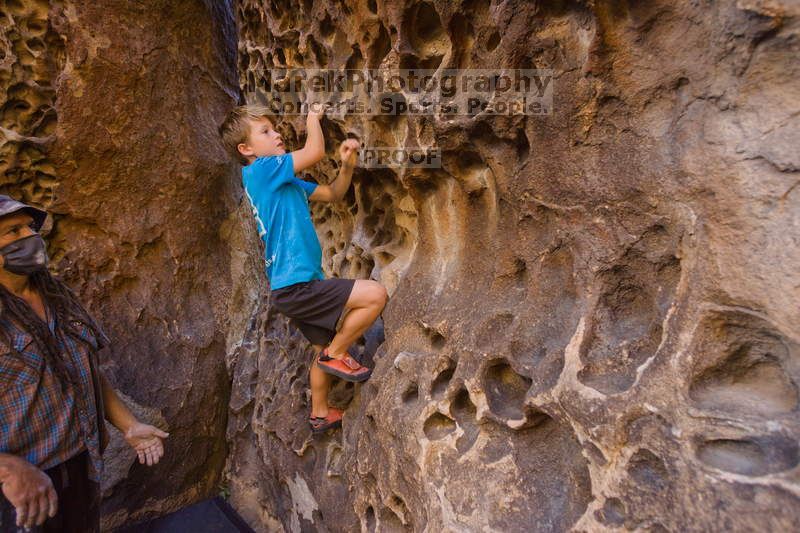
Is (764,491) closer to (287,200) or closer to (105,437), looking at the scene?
(287,200)

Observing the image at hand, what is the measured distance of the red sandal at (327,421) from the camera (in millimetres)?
1813

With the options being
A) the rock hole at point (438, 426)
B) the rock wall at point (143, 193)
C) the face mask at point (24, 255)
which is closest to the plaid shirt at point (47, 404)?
the face mask at point (24, 255)

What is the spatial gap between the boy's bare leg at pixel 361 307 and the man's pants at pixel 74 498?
0.83 meters

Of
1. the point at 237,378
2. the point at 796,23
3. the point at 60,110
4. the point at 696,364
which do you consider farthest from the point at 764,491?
the point at 60,110

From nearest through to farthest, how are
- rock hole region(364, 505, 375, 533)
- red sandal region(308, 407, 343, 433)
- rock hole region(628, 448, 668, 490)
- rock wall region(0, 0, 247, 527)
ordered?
rock hole region(628, 448, 668, 490) < rock hole region(364, 505, 375, 533) < red sandal region(308, 407, 343, 433) < rock wall region(0, 0, 247, 527)

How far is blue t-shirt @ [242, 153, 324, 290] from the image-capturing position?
5.13ft

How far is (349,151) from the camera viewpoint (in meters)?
1.67

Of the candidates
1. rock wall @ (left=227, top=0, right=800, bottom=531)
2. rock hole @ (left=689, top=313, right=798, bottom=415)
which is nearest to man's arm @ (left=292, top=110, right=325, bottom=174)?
rock wall @ (left=227, top=0, right=800, bottom=531)

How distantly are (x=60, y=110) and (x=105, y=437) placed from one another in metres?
1.57

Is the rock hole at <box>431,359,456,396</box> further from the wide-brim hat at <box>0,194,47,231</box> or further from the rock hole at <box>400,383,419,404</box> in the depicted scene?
the wide-brim hat at <box>0,194,47,231</box>

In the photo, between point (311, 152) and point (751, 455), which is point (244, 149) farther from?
point (751, 455)

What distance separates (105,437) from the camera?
153cm

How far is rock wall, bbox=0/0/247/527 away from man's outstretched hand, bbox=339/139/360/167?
4.17ft

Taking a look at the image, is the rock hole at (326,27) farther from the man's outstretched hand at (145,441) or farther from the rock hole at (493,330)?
the man's outstretched hand at (145,441)
